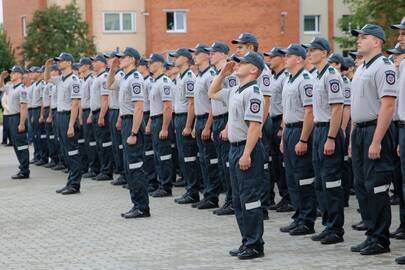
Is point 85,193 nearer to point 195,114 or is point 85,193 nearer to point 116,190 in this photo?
point 116,190

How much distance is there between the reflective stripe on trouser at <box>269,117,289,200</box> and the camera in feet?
42.0

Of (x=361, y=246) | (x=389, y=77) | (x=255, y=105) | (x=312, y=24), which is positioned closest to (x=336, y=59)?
(x=389, y=77)

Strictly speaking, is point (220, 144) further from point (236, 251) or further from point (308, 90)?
point (236, 251)

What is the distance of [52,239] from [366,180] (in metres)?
3.96

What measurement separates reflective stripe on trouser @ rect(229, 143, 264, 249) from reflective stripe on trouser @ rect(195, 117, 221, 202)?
3.76 meters

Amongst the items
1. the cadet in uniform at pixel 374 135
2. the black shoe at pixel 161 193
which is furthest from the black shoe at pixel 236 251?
the black shoe at pixel 161 193

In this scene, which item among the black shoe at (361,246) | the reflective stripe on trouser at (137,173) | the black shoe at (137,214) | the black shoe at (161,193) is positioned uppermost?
the reflective stripe on trouser at (137,173)

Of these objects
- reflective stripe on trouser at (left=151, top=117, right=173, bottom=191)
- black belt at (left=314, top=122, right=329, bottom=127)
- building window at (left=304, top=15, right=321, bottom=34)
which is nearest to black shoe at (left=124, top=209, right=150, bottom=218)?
reflective stripe on trouser at (left=151, top=117, right=173, bottom=191)

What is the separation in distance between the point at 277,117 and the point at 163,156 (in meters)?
2.55

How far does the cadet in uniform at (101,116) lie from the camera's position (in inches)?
652

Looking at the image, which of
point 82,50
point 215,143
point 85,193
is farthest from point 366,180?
point 82,50

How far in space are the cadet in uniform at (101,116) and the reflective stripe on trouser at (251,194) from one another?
7570 millimetres

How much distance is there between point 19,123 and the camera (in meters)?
17.7

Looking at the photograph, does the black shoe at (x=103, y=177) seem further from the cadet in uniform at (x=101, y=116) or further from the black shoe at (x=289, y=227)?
the black shoe at (x=289, y=227)
